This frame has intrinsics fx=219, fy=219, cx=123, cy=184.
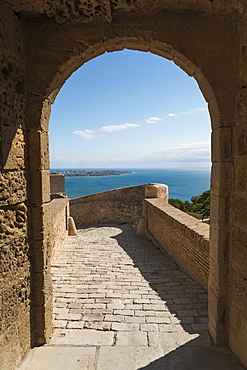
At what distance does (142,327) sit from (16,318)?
6.51ft

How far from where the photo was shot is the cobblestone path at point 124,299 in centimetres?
360

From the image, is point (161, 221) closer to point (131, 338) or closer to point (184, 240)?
point (184, 240)

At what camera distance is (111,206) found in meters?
17.5

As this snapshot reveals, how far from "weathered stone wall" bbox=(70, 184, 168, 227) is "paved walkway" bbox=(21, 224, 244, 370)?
10488mm

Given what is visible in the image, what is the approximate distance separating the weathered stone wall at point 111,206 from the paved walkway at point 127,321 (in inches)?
413

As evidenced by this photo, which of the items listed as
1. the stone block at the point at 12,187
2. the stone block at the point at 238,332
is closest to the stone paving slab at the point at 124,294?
the stone block at the point at 238,332

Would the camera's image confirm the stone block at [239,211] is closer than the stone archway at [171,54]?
Yes

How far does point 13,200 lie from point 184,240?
4361 mm

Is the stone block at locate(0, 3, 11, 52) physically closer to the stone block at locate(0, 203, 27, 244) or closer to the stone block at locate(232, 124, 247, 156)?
the stone block at locate(0, 203, 27, 244)

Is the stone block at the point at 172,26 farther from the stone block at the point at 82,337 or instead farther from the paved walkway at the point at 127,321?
the stone block at the point at 82,337

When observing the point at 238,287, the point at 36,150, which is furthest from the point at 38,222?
the point at 238,287

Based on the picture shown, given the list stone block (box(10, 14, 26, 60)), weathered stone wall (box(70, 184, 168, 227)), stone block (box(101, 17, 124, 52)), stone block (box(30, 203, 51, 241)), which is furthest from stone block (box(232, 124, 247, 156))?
weathered stone wall (box(70, 184, 168, 227))

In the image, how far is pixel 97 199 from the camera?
59.8ft

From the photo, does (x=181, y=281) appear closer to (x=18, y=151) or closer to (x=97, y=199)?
(x=18, y=151)
